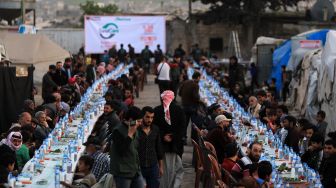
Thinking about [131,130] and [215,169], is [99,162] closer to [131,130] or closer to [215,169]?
[131,130]

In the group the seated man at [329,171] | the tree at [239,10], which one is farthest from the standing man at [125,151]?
the tree at [239,10]

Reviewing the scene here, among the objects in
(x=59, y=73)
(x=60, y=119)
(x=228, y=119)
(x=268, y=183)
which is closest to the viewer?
(x=268, y=183)

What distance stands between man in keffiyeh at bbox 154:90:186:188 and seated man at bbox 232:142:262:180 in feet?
3.61

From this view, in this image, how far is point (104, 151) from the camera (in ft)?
43.1

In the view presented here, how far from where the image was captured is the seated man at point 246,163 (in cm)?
1234

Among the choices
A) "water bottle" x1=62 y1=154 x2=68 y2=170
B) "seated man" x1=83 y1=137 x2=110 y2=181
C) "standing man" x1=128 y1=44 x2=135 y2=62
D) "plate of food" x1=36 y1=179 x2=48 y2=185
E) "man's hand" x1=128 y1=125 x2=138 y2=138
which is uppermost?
"man's hand" x1=128 y1=125 x2=138 y2=138

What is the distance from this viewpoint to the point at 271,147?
612 inches

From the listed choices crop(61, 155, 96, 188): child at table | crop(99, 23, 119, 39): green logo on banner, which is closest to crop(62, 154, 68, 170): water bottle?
crop(61, 155, 96, 188): child at table

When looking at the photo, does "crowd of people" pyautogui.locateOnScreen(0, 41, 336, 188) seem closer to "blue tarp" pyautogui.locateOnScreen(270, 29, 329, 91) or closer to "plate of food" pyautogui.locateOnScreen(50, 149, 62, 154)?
"plate of food" pyautogui.locateOnScreen(50, 149, 62, 154)

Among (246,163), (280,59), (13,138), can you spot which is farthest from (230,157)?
(280,59)

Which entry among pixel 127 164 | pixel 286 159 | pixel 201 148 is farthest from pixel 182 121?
pixel 127 164

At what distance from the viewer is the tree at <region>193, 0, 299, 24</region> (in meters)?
52.8

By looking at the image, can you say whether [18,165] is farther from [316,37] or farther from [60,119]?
[316,37]

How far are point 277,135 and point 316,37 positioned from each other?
50.1 ft
